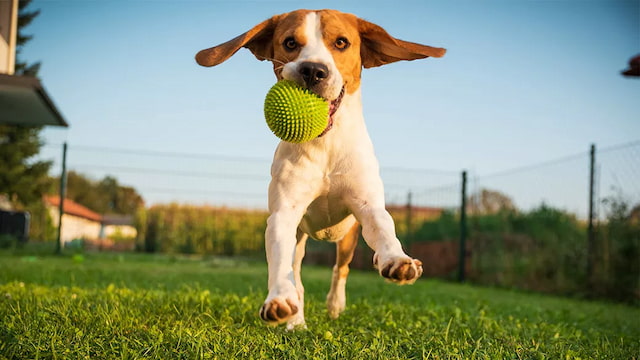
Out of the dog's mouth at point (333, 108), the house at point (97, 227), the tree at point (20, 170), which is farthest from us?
the tree at point (20, 170)

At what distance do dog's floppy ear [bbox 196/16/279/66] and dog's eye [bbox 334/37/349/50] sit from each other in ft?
1.42

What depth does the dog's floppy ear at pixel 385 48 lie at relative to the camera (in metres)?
3.27

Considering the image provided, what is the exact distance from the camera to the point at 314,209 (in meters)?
3.35

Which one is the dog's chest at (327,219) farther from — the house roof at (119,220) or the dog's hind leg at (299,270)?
the house roof at (119,220)

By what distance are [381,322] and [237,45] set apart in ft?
6.27

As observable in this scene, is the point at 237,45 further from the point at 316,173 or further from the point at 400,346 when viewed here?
the point at 400,346

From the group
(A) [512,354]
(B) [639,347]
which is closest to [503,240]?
(B) [639,347]

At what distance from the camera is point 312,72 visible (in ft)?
9.30

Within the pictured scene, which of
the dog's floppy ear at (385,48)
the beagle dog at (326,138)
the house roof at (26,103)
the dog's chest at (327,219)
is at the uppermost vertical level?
the house roof at (26,103)

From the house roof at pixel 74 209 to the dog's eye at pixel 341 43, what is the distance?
11.2 metres

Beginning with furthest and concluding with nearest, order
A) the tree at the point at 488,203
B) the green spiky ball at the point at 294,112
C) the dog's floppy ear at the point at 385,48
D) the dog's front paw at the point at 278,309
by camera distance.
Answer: the tree at the point at 488,203
the dog's floppy ear at the point at 385,48
the green spiky ball at the point at 294,112
the dog's front paw at the point at 278,309

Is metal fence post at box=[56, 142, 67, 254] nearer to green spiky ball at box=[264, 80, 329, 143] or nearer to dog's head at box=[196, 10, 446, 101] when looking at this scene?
dog's head at box=[196, 10, 446, 101]

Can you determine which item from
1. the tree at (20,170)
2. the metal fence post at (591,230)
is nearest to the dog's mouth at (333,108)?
the metal fence post at (591,230)

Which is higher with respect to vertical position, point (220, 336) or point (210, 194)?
point (210, 194)
